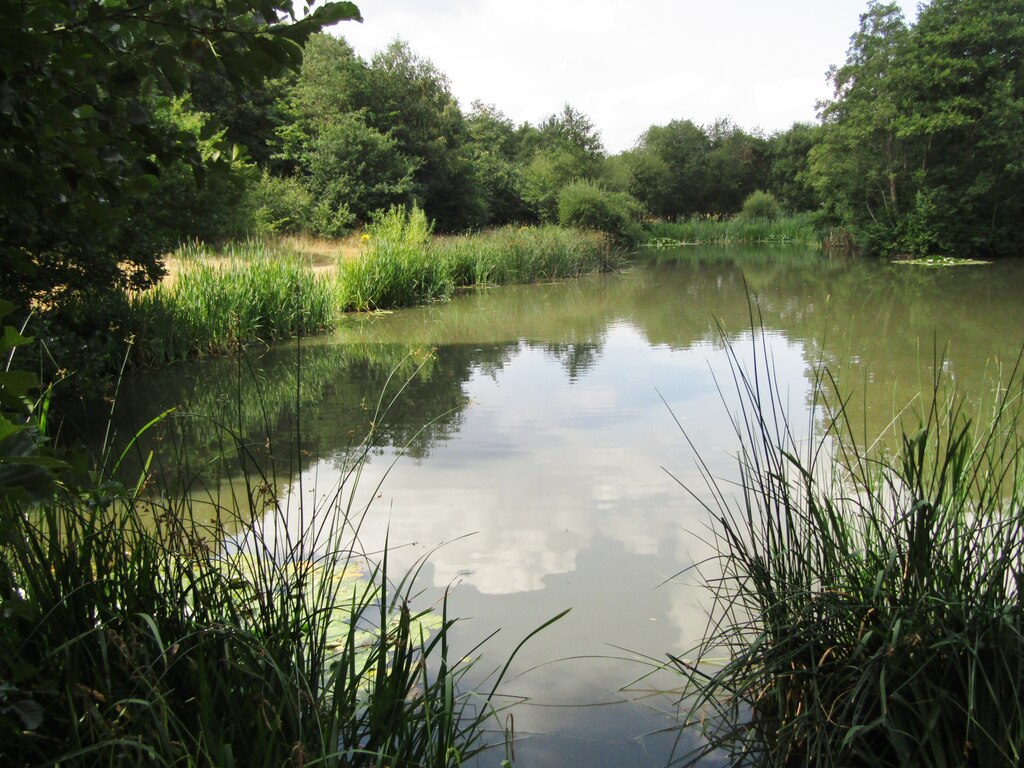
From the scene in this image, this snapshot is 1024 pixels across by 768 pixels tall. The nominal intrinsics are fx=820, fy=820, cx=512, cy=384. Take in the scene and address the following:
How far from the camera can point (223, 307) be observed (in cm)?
765

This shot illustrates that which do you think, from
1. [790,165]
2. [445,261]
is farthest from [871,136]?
[790,165]

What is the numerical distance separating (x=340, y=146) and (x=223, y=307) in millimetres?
15640

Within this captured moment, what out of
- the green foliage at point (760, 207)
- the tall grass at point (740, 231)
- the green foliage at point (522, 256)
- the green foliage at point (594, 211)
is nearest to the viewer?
the green foliage at point (522, 256)

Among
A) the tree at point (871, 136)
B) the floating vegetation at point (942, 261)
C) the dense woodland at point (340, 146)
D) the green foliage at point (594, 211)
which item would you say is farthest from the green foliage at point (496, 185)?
the floating vegetation at point (942, 261)

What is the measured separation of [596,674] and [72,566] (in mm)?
1390

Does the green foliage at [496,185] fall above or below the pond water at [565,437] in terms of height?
above

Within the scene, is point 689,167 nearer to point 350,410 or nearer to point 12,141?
point 350,410

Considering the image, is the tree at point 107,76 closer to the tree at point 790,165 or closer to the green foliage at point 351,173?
the green foliage at point 351,173

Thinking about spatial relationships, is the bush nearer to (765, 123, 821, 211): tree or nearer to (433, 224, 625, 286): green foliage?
(433, 224, 625, 286): green foliage

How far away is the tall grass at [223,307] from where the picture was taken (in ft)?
22.3

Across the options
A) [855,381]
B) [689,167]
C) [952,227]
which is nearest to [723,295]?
[855,381]

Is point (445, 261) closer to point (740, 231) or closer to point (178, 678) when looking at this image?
point (178, 678)

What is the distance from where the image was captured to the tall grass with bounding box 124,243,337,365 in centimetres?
679

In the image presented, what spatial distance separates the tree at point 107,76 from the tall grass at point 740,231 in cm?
2756
